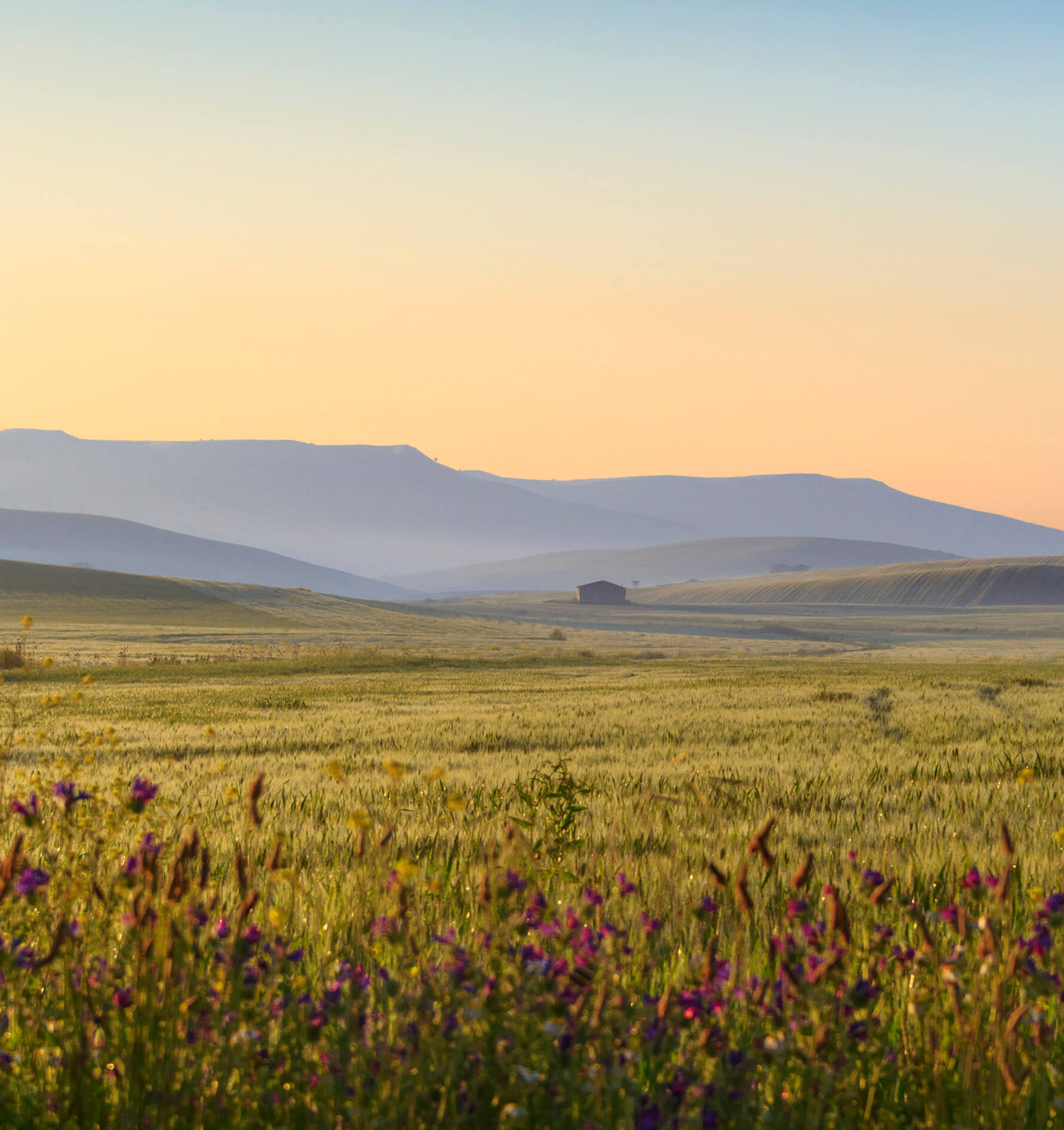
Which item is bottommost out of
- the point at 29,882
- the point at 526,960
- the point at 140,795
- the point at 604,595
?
the point at 604,595

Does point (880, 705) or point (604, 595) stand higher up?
point (604, 595)

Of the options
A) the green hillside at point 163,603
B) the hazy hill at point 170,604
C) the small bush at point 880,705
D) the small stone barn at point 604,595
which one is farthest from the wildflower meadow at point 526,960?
the small stone barn at point 604,595

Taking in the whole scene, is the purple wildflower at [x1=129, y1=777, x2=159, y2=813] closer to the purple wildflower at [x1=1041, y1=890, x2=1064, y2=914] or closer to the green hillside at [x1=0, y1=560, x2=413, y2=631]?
the purple wildflower at [x1=1041, y1=890, x2=1064, y2=914]

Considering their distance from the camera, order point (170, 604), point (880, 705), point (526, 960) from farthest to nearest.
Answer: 1. point (170, 604)
2. point (880, 705)
3. point (526, 960)

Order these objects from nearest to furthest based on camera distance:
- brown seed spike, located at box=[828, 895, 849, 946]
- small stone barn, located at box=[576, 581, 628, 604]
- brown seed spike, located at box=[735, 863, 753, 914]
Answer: brown seed spike, located at box=[828, 895, 849, 946]
brown seed spike, located at box=[735, 863, 753, 914]
small stone barn, located at box=[576, 581, 628, 604]

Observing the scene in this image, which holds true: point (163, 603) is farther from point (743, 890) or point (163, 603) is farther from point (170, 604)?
point (743, 890)

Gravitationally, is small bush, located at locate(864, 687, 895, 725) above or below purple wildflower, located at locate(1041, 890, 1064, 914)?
below

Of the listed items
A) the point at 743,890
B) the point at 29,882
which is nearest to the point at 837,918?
the point at 743,890

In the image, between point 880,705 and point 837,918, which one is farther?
point 880,705

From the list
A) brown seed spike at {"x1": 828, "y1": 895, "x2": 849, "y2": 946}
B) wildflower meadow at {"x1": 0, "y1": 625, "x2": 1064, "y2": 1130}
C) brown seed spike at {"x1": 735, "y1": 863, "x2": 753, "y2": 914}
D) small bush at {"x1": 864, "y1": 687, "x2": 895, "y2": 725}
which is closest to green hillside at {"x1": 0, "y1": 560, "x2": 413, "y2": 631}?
small bush at {"x1": 864, "y1": 687, "x2": 895, "y2": 725}

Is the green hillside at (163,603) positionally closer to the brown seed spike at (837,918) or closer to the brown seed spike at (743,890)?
the brown seed spike at (743,890)

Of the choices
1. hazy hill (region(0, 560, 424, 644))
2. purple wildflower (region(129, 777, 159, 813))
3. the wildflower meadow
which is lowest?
hazy hill (region(0, 560, 424, 644))

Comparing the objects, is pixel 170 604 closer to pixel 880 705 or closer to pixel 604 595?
pixel 604 595

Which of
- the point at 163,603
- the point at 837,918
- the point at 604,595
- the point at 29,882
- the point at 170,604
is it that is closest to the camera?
the point at 837,918
